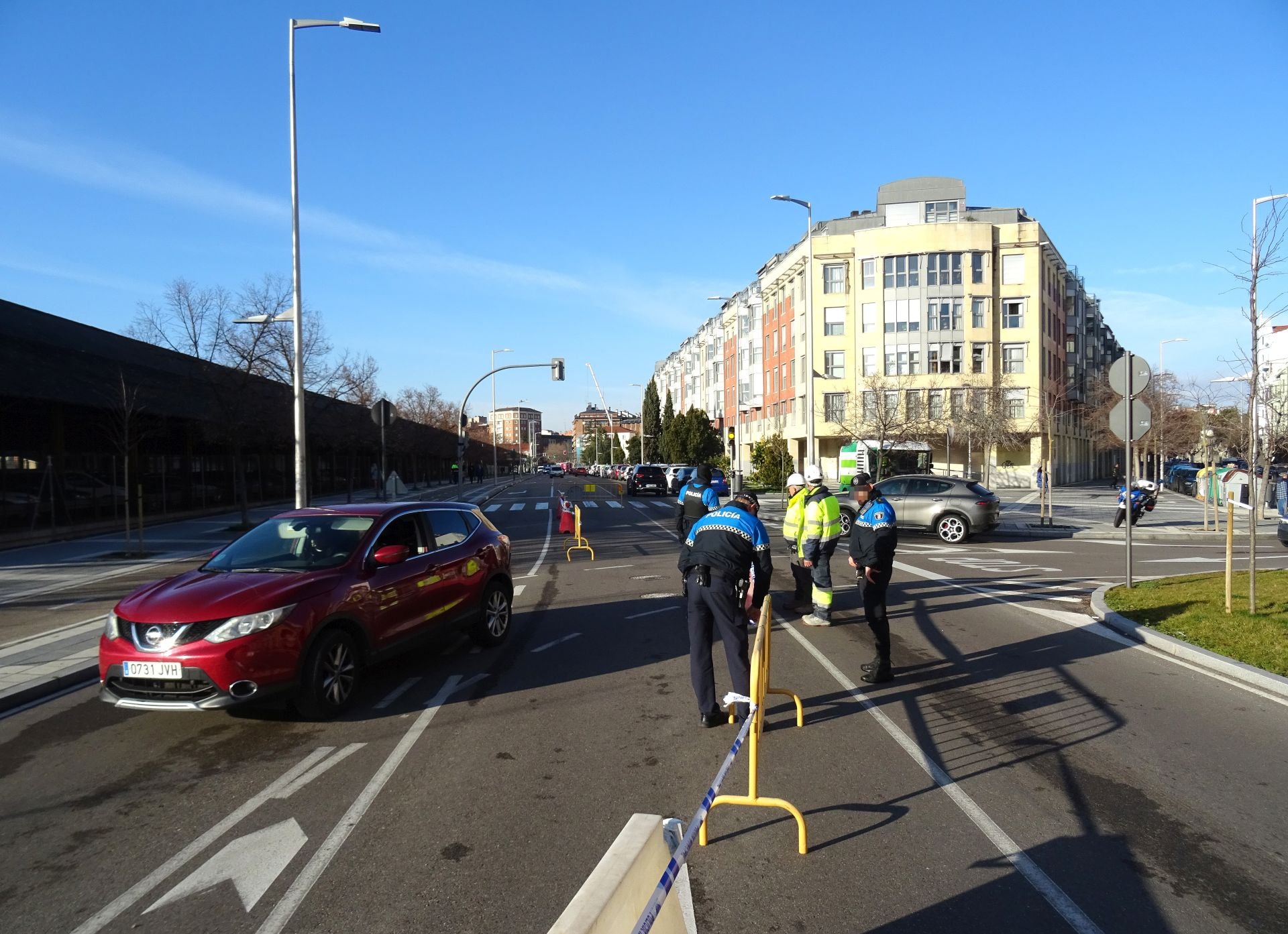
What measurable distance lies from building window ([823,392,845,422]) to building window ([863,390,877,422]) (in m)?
4.97

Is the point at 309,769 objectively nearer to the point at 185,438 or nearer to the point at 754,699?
the point at 754,699

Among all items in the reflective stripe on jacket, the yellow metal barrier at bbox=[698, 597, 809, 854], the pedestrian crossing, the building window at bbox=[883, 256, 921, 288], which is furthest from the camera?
the building window at bbox=[883, 256, 921, 288]

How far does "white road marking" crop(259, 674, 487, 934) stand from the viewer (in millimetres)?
3729

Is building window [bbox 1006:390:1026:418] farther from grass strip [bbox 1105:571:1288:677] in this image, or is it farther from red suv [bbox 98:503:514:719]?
red suv [bbox 98:503:514:719]

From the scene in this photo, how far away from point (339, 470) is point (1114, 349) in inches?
3450

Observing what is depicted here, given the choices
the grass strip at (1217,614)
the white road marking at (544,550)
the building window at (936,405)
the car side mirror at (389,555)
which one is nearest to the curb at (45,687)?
the car side mirror at (389,555)

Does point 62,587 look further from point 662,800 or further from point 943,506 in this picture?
point 943,506

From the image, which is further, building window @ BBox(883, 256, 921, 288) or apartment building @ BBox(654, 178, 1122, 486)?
building window @ BBox(883, 256, 921, 288)

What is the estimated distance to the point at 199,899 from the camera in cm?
387

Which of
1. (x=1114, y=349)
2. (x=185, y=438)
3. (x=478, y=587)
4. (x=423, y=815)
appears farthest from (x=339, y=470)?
(x=1114, y=349)

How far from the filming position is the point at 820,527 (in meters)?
10.5

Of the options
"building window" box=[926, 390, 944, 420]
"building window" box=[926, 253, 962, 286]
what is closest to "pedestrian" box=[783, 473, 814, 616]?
"building window" box=[926, 390, 944, 420]

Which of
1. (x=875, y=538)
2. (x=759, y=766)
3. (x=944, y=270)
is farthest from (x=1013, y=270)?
(x=759, y=766)

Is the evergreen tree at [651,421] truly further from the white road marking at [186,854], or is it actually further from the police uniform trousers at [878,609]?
the white road marking at [186,854]
